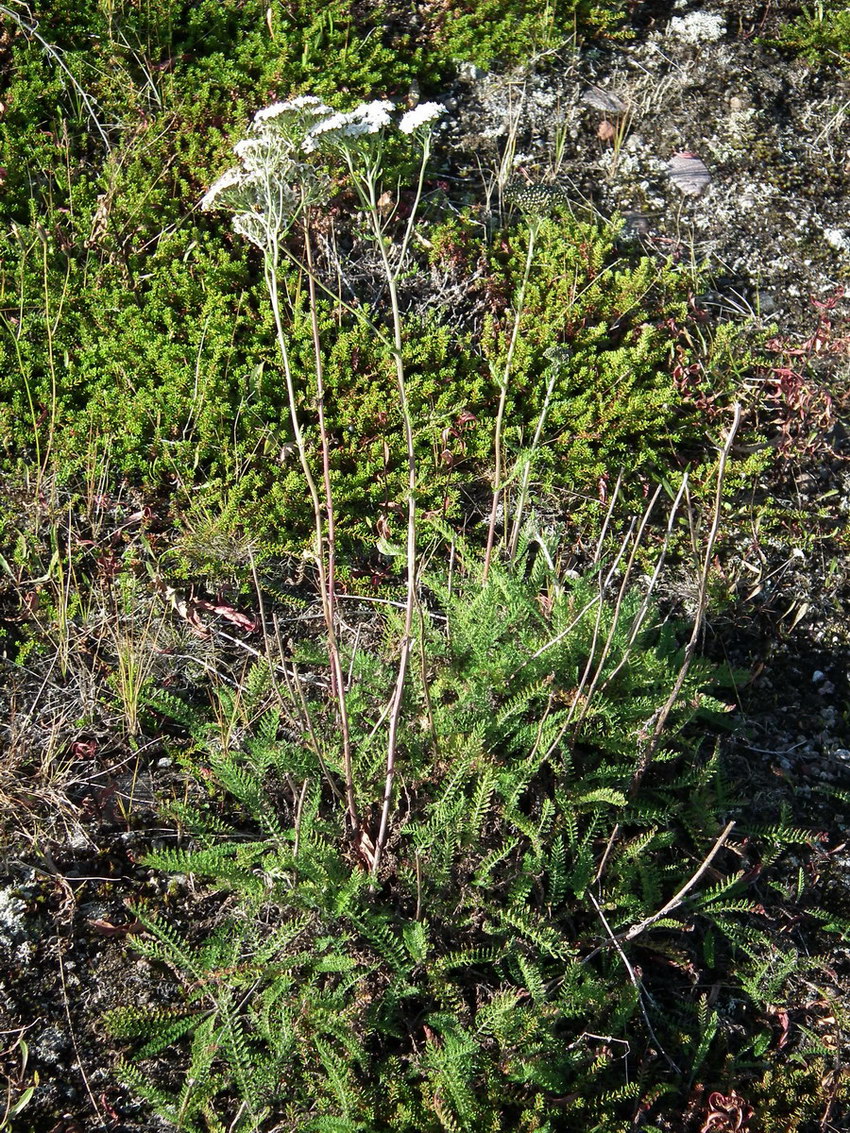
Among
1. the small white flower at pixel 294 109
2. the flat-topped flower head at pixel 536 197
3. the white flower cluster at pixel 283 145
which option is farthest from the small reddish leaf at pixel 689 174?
the small white flower at pixel 294 109

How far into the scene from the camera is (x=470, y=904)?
2574mm

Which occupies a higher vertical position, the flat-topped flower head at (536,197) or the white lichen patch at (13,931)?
the flat-topped flower head at (536,197)

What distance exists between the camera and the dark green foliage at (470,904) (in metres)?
2.38

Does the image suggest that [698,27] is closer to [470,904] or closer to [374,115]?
[374,115]

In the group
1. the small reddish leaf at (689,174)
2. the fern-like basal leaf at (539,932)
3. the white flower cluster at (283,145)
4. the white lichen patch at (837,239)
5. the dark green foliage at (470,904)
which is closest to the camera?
the white flower cluster at (283,145)

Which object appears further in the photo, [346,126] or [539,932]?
[539,932]

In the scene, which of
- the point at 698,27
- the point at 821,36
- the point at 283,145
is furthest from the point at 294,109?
the point at 821,36

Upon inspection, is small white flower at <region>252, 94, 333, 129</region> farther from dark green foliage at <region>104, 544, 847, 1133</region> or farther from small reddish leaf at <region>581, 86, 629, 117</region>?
small reddish leaf at <region>581, 86, 629, 117</region>

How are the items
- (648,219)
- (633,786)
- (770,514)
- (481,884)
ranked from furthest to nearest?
(648,219) < (770,514) < (633,786) < (481,884)

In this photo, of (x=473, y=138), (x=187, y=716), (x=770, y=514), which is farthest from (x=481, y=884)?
(x=473, y=138)

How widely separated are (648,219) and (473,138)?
2.98 feet

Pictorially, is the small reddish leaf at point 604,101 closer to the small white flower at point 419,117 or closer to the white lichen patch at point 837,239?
the white lichen patch at point 837,239

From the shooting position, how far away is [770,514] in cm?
377

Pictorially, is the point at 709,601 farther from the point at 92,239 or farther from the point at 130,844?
the point at 92,239
